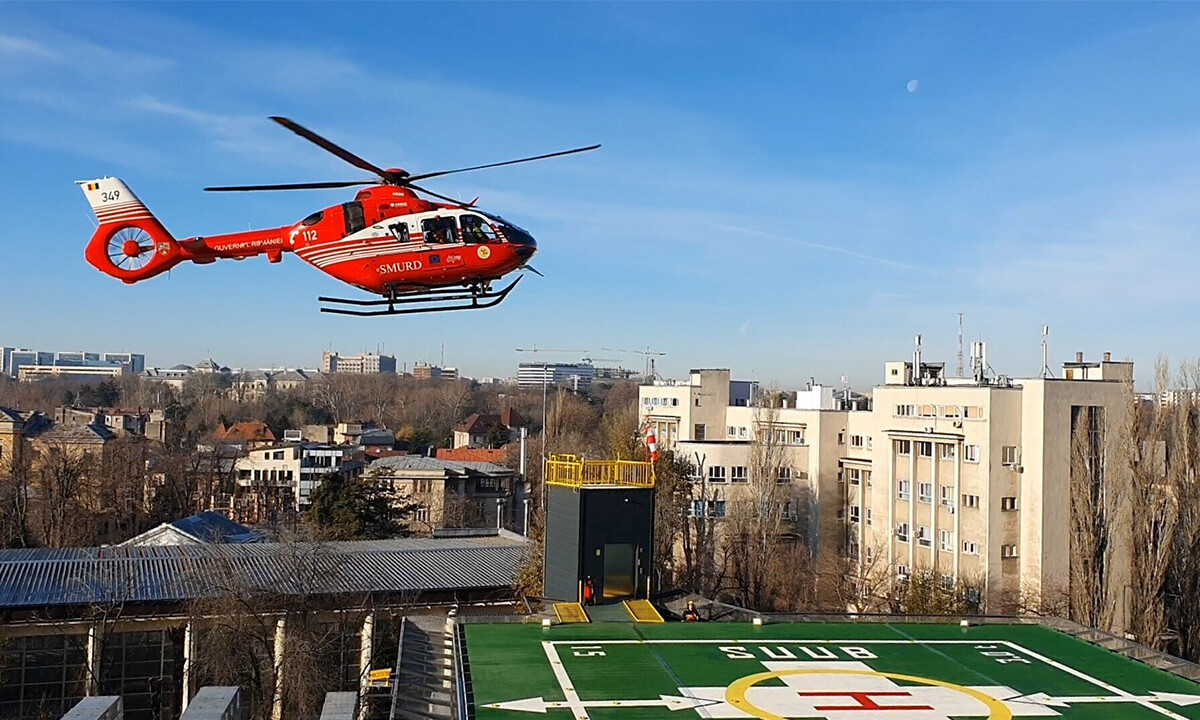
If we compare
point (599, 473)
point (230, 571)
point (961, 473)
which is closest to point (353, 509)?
point (230, 571)

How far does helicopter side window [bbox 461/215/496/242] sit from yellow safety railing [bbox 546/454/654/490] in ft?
30.6

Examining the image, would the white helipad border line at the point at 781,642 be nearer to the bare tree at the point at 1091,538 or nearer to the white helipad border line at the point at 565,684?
the white helipad border line at the point at 565,684

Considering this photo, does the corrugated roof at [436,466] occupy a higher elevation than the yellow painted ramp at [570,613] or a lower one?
higher

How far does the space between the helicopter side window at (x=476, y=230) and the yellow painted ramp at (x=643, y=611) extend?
31.5 feet

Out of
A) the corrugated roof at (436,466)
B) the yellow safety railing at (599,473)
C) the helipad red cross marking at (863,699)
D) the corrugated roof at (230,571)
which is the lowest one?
the corrugated roof at (230,571)

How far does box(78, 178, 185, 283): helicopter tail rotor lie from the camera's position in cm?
1376

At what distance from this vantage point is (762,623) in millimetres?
20719

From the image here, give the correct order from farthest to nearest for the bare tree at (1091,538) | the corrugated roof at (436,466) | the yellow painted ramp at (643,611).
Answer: the corrugated roof at (436,466) < the bare tree at (1091,538) < the yellow painted ramp at (643,611)

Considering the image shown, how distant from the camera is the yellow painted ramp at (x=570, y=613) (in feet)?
66.6

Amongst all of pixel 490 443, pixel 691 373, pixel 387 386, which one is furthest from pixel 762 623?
pixel 387 386

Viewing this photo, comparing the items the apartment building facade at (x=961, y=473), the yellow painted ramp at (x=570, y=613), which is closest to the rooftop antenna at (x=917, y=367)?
the apartment building facade at (x=961, y=473)

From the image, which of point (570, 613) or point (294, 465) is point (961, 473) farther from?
point (294, 465)

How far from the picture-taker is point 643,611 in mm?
21297

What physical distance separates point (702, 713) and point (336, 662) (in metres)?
14.4
